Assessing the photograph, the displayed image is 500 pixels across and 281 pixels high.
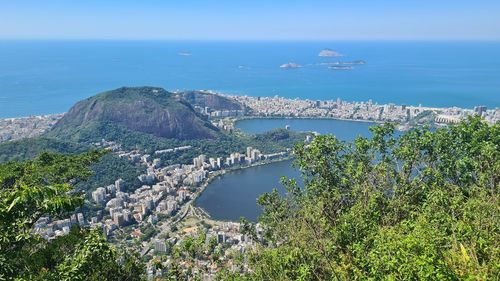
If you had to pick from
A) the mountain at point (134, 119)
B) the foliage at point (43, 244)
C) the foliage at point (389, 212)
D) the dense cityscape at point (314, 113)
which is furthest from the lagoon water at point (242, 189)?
the foliage at point (43, 244)

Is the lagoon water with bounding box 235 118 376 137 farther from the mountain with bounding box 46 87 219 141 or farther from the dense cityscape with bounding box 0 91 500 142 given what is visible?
the mountain with bounding box 46 87 219 141

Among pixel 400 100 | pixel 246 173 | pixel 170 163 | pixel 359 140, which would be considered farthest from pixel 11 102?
pixel 359 140

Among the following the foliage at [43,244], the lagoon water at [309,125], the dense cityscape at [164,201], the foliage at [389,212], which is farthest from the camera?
the lagoon water at [309,125]

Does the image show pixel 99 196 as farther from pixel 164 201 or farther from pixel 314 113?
pixel 314 113

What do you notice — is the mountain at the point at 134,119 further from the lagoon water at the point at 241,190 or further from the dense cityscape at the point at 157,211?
the lagoon water at the point at 241,190

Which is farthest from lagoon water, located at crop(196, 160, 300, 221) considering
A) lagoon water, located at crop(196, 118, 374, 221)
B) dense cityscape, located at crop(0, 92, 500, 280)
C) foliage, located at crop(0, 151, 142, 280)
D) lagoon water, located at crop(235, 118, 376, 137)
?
foliage, located at crop(0, 151, 142, 280)

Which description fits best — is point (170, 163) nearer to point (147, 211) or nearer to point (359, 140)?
point (147, 211)

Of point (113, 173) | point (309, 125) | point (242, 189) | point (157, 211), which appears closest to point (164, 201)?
point (157, 211)
